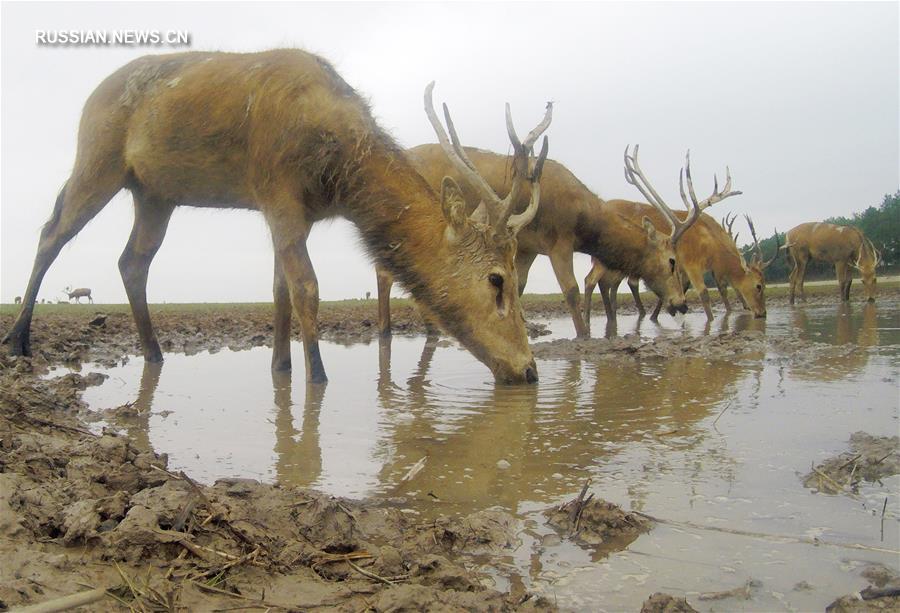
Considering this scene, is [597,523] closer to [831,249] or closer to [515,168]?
[515,168]

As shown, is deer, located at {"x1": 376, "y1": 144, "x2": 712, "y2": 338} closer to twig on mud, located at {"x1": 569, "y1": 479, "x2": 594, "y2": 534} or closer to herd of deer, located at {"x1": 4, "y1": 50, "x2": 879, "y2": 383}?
herd of deer, located at {"x1": 4, "y1": 50, "x2": 879, "y2": 383}

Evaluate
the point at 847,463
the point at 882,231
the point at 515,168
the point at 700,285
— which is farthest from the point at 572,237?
the point at 882,231

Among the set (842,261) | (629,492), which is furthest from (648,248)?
(842,261)

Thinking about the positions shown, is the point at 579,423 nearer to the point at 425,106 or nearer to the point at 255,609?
the point at 255,609

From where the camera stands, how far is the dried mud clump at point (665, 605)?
1.76m

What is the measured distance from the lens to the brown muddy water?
2.08 m

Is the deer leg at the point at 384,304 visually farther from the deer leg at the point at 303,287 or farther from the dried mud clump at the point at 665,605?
the dried mud clump at the point at 665,605

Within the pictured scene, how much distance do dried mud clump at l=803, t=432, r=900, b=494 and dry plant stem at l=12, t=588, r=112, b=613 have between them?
2.32 meters

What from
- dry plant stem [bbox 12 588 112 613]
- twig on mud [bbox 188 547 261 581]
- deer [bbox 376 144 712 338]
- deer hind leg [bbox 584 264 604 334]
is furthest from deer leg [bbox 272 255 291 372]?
deer hind leg [bbox 584 264 604 334]

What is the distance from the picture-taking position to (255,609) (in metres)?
1.70

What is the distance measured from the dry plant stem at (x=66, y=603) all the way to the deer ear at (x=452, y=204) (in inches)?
173

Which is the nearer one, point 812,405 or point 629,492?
point 629,492

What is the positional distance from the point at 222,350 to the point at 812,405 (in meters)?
6.48

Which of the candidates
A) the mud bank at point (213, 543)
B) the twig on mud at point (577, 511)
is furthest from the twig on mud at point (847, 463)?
the mud bank at point (213, 543)
